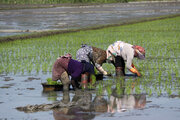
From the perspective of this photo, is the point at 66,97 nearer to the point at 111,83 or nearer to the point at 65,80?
the point at 65,80

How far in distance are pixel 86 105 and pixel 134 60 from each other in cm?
589

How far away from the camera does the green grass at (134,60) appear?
390 inches

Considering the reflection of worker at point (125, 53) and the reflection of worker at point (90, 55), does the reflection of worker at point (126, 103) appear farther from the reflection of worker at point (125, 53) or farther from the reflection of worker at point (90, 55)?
the reflection of worker at point (125, 53)

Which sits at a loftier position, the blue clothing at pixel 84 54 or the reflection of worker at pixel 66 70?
the blue clothing at pixel 84 54

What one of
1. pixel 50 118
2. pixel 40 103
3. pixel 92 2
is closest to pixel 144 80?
pixel 40 103

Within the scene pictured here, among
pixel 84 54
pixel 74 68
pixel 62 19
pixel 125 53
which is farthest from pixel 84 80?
pixel 62 19

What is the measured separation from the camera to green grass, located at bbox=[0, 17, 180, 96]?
32.5 ft

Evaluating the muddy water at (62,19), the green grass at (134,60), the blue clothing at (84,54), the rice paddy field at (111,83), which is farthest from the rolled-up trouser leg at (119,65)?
the muddy water at (62,19)

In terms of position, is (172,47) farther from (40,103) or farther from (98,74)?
(40,103)

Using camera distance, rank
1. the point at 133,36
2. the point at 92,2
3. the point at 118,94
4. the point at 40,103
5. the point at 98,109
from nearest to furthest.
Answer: the point at 98,109
the point at 40,103
the point at 118,94
the point at 133,36
the point at 92,2

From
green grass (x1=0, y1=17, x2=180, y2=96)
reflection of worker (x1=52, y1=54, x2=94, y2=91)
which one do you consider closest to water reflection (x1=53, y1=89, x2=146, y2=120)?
reflection of worker (x1=52, y1=54, x2=94, y2=91)

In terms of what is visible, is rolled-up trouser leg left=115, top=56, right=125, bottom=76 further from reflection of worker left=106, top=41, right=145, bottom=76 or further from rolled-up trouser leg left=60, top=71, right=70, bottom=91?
rolled-up trouser leg left=60, top=71, right=70, bottom=91

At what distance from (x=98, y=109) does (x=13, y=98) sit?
1.85 meters

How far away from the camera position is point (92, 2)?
6850cm
